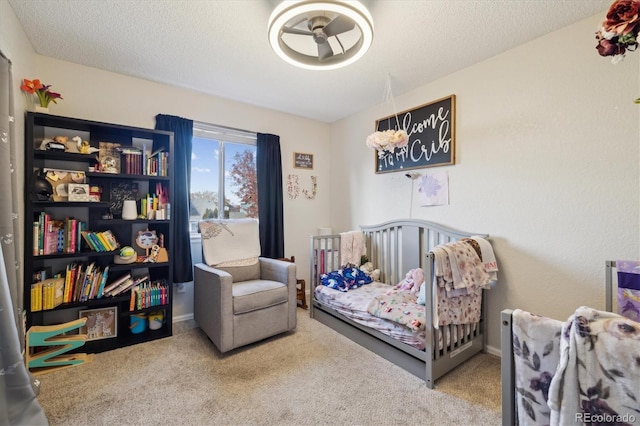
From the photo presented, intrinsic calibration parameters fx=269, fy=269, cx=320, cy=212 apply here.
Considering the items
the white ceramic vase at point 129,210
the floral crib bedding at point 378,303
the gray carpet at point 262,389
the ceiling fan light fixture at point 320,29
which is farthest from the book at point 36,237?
the floral crib bedding at point 378,303

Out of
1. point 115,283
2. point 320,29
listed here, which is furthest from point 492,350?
point 115,283

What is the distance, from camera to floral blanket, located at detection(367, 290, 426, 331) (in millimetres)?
1859

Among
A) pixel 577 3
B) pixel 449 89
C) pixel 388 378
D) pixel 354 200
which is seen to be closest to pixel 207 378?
pixel 388 378

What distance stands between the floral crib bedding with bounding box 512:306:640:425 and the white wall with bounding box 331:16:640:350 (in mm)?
1442

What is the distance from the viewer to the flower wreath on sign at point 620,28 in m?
0.78

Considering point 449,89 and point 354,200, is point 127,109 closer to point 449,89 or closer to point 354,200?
point 354,200

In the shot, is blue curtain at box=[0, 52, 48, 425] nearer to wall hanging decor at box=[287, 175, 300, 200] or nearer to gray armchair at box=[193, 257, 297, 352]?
gray armchair at box=[193, 257, 297, 352]

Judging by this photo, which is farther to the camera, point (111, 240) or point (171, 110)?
point (171, 110)

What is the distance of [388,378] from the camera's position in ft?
6.07

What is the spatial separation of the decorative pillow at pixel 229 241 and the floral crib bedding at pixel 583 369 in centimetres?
241

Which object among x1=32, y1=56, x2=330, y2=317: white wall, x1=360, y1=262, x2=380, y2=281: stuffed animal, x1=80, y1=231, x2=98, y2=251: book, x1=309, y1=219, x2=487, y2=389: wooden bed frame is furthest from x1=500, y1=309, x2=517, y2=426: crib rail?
x1=32, y1=56, x2=330, y2=317: white wall

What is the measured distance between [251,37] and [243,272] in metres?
2.04

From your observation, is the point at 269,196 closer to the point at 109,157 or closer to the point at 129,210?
the point at 129,210

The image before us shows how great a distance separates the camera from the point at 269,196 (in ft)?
10.8
